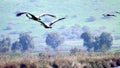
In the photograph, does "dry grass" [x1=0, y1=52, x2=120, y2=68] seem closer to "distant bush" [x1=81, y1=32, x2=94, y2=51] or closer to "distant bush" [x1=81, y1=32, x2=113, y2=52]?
"distant bush" [x1=81, y1=32, x2=113, y2=52]

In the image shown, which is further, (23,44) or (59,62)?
(23,44)

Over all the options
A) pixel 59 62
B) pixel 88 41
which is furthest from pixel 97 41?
pixel 59 62

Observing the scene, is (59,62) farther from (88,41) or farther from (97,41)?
(88,41)

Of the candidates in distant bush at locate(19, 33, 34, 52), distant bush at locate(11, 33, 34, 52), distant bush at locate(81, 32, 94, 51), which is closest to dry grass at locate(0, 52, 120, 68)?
distant bush at locate(81, 32, 94, 51)

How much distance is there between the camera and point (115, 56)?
8475 centimetres

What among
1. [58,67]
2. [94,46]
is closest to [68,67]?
[58,67]

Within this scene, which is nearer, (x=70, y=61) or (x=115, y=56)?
(x=70, y=61)

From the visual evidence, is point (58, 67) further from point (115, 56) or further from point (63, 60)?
point (115, 56)

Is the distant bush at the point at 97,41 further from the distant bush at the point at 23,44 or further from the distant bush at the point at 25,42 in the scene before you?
the distant bush at the point at 23,44

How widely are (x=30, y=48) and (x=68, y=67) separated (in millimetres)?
126794

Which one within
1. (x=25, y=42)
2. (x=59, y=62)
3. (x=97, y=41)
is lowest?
(x=25, y=42)

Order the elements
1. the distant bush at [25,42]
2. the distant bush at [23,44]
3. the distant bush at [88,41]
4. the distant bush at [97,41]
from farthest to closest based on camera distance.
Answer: the distant bush at [25,42] → the distant bush at [88,41] → the distant bush at [23,44] → the distant bush at [97,41]

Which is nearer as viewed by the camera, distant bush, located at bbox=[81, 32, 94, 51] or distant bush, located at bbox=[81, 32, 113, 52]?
distant bush, located at bbox=[81, 32, 113, 52]

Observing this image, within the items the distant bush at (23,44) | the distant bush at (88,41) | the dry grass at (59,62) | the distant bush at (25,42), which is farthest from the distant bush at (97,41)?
the dry grass at (59,62)
